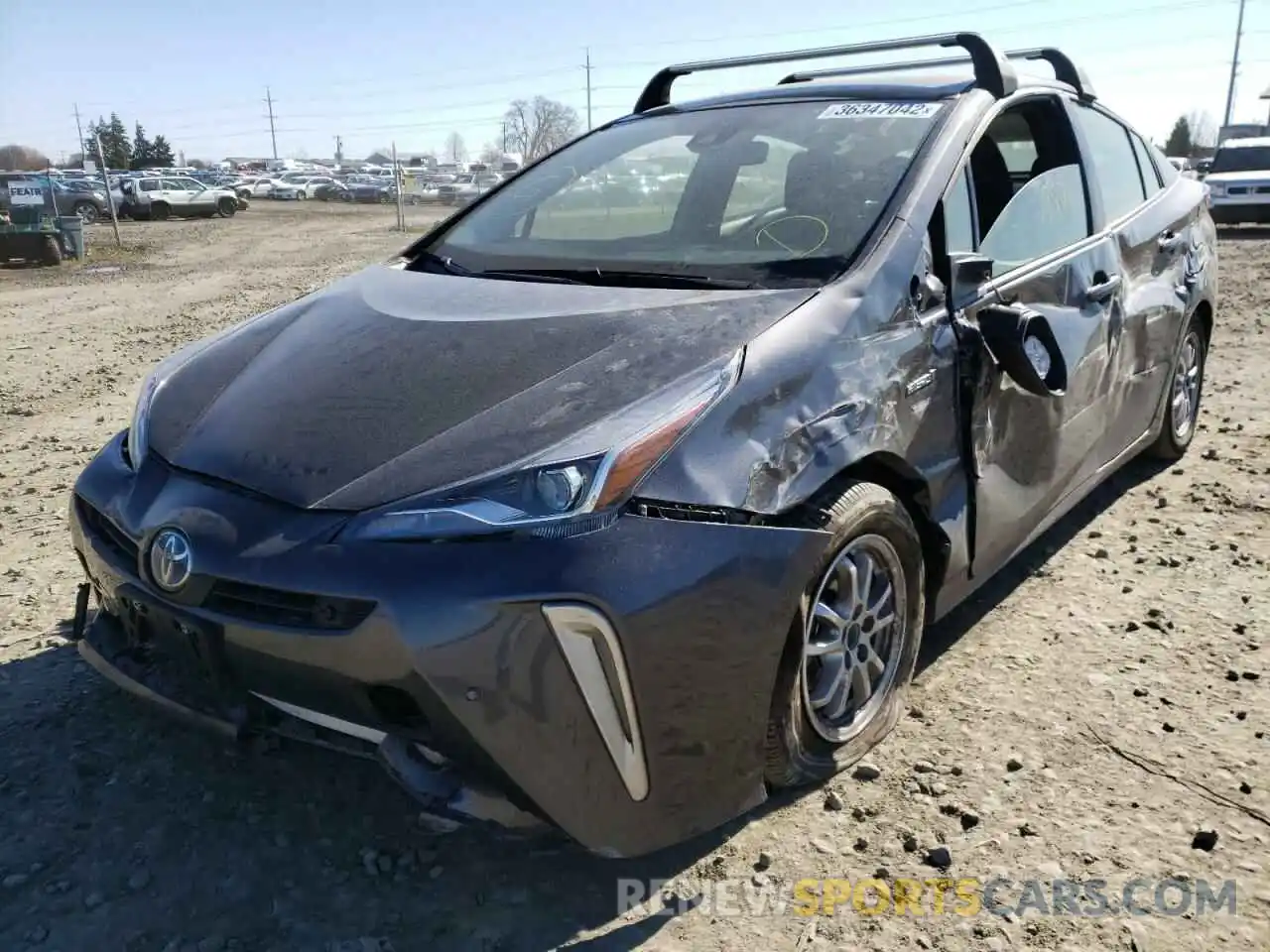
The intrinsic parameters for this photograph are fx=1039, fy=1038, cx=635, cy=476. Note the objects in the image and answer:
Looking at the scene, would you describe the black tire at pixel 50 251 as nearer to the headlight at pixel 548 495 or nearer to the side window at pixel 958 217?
the side window at pixel 958 217

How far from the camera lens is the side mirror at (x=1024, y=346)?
110 inches

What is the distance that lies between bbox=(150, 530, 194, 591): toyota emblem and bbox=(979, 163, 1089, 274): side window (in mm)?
2186

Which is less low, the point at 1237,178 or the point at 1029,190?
the point at 1029,190

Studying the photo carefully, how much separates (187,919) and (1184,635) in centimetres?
290

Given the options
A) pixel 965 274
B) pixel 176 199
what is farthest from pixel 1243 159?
pixel 176 199

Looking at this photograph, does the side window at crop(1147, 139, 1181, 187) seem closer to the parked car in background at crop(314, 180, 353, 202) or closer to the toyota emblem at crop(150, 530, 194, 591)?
the toyota emblem at crop(150, 530, 194, 591)

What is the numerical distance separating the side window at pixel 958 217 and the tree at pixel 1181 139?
210ft

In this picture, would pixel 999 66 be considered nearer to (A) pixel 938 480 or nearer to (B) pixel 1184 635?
(A) pixel 938 480

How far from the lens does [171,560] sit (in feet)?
6.90

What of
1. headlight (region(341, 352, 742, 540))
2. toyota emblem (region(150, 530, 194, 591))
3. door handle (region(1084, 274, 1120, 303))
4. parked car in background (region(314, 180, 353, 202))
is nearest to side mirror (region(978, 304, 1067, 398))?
door handle (region(1084, 274, 1120, 303))

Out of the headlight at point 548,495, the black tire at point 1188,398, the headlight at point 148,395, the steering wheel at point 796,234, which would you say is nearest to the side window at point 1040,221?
the steering wheel at point 796,234

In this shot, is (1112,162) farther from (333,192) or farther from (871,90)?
(333,192)

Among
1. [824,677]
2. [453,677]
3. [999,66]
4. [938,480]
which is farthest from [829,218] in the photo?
[453,677]

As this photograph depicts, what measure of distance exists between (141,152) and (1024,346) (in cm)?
8410
